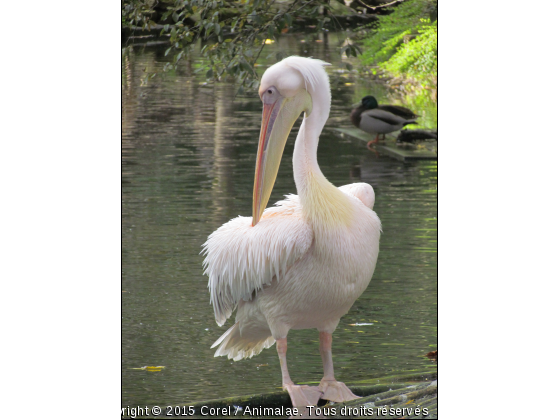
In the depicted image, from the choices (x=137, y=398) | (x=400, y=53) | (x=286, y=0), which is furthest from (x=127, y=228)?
(x=400, y=53)

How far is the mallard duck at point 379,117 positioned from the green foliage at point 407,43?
414 millimetres

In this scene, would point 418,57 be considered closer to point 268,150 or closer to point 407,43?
point 407,43

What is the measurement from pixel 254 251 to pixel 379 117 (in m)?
5.21

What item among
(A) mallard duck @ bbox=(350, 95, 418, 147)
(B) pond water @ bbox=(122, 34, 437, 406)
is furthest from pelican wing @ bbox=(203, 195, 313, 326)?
(A) mallard duck @ bbox=(350, 95, 418, 147)

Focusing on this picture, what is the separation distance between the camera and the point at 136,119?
8.87 m

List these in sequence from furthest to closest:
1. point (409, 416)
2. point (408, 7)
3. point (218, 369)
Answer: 1. point (408, 7)
2. point (218, 369)
3. point (409, 416)

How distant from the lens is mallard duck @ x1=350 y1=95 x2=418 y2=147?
780 centimetres

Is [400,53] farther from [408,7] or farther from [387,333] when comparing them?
[387,333]

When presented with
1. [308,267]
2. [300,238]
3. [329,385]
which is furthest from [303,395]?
[300,238]

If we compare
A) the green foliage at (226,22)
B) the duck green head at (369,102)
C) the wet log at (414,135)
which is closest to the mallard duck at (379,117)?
the duck green head at (369,102)

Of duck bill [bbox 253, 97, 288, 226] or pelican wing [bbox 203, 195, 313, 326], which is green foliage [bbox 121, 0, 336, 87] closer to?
duck bill [bbox 253, 97, 288, 226]

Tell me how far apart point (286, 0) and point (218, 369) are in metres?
2.76

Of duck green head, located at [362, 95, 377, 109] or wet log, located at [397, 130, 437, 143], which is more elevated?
duck green head, located at [362, 95, 377, 109]

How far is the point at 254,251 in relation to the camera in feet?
9.87
